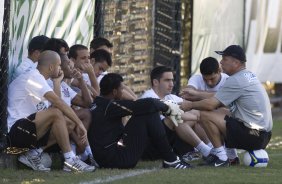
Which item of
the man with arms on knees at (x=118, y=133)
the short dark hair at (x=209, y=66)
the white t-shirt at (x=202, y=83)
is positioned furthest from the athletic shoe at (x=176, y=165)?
the white t-shirt at (x=202, y=83)

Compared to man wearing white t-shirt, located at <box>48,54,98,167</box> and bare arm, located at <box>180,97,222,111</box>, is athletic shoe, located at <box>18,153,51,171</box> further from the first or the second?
bare arm, located at <box>180,97,222,111</box>

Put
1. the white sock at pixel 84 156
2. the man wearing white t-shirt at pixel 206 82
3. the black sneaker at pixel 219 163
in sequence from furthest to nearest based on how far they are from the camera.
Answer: the man wearing white t-shirt at pixel 206 82 → the black sneaker at pixel 219 163 → the white sock at pixel 84 156

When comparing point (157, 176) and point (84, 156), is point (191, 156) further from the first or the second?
point (157, 176)

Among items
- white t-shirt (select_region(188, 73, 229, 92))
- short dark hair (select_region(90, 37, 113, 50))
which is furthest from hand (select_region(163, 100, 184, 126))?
short dark hair (select_region(90, 37, 113, 50))

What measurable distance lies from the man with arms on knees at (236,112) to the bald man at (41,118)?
1.52 meters

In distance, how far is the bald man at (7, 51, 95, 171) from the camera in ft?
34.6

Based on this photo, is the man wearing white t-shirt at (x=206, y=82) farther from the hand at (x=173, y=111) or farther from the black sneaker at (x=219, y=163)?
the hand at (x=173, y=111)

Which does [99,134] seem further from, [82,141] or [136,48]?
[136,48]

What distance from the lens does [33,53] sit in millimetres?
11469

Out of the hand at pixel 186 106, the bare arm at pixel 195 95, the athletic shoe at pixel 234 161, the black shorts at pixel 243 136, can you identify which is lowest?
the athletic shoe at pixel 234 161

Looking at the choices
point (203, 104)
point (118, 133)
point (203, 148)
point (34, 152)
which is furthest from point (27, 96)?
point (203, 148)

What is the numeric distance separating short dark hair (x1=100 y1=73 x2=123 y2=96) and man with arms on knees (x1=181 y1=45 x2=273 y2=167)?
990 mm

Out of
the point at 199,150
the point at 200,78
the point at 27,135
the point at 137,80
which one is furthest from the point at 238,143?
the point at 137,80

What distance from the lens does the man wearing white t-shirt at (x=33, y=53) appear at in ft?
37.3
